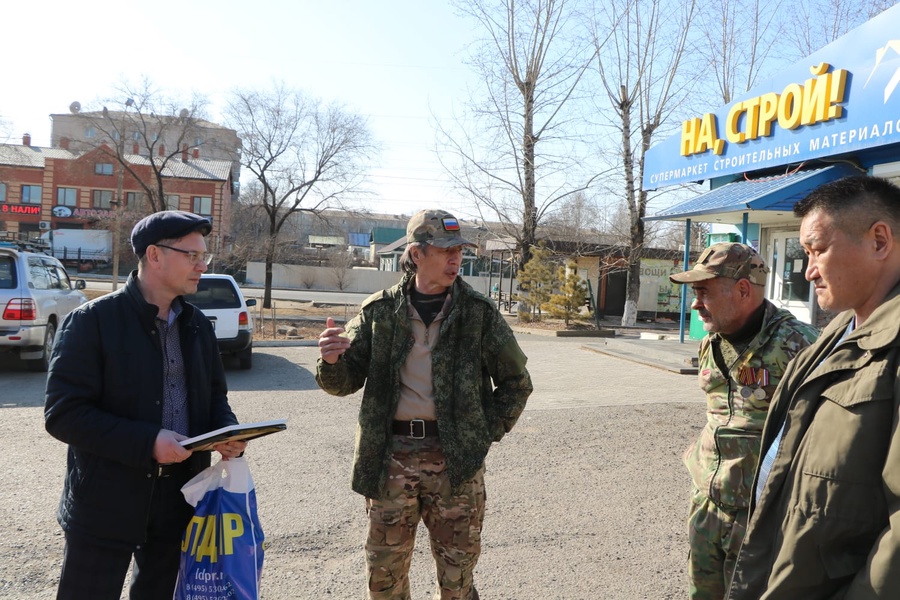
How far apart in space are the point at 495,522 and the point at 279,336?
1331 centimetres

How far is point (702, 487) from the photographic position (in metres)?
2.84

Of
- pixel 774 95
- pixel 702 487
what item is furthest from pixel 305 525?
pixel 774 95

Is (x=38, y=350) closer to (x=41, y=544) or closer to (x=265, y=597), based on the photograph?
(x=41, y=544)

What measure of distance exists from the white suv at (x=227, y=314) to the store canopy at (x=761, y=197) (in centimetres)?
804

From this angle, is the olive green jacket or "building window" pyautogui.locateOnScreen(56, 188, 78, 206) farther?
"building window" pyautogui.locateOnScreen(56, 188, 78, 206)

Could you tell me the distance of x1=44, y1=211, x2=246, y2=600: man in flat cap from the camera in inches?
95.3

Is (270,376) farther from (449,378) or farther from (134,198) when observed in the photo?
(134,198)

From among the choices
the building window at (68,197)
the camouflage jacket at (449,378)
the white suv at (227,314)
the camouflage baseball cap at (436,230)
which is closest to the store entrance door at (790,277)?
the white suv at (227,314)

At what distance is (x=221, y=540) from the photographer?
257 centimetres

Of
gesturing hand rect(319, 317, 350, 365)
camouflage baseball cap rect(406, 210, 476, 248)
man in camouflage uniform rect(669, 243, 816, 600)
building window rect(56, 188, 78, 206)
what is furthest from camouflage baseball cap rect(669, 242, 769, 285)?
building window rect(56, 188, 78, 206)

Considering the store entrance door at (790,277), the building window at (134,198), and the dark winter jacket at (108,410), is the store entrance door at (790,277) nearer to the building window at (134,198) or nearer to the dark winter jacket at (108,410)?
the dark winter jacket at (108,410)

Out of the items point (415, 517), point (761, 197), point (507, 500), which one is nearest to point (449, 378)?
point (415, 517)

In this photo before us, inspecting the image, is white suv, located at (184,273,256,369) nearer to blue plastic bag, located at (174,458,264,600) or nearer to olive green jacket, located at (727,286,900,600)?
blue plastic bag, located at (174,458,264,600)

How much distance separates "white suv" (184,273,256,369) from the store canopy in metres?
8.04
